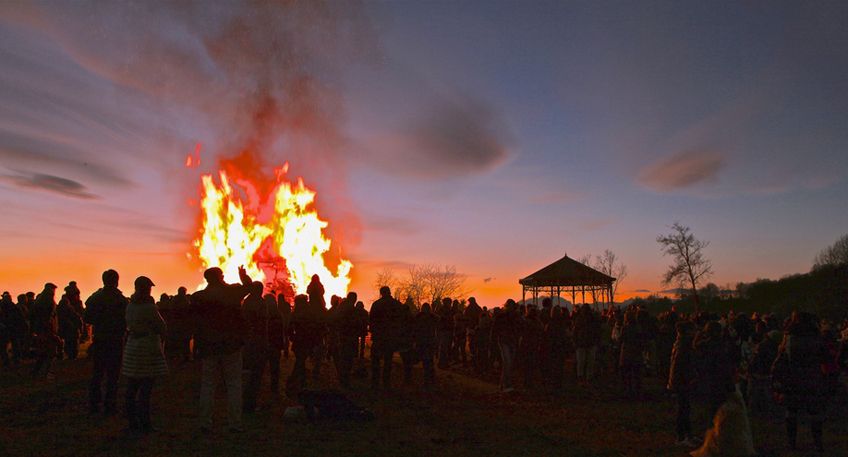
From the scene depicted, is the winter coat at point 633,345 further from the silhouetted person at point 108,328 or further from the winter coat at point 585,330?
the silhouetted person at point 108,328

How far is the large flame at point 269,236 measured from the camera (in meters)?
25.0

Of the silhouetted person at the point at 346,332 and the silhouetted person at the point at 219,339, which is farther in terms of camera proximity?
the silhouetted person at the point at 346,332

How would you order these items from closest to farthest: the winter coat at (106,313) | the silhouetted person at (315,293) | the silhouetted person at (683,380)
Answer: the silhouetted person at (683,380), the winter coat at (106,313), the silhouetted person at (315,293)

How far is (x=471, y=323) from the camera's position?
17.0 m

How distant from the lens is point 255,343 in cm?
883

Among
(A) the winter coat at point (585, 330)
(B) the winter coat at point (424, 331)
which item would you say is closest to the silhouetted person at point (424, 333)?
(B) the winter coat at point (424, 331)

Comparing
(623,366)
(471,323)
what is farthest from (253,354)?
(471,323)

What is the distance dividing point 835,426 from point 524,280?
19798 millimetres

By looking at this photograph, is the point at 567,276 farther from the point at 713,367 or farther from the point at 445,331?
the point at 713,367

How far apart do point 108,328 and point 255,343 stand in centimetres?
223

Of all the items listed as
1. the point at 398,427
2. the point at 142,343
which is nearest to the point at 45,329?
the point at 142,343

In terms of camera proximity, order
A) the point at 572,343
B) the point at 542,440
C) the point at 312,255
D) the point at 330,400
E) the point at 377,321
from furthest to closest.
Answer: the point at 312,255
the point at 572,343
the point at 377,321
the point at 330,400
the point at 542,440

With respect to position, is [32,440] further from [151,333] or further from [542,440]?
[542,440]

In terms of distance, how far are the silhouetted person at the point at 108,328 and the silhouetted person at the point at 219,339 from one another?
1849mm
